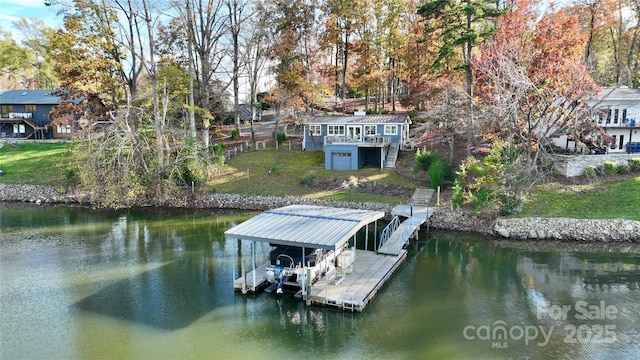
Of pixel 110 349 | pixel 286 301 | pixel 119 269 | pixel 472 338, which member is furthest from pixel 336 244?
pixel 119 269

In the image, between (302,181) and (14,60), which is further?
(14,60)

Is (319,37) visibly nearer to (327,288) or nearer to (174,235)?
(174,235)

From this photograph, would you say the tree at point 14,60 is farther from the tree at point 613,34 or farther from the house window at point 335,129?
the tree at point 613,34

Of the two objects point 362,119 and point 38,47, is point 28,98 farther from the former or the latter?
point 362,119

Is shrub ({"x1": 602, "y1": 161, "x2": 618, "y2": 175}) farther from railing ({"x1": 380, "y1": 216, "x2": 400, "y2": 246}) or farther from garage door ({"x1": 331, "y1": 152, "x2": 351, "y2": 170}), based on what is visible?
garage door ({"x1": 331, "y1": 152, "x2": 351, "y2": 170})

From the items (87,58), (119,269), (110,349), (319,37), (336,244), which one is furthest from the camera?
(319,37)

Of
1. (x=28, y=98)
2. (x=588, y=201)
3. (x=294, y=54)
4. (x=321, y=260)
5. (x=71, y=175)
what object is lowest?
(x=321, y=260)

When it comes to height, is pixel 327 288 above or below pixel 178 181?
below

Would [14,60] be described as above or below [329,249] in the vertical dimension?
above

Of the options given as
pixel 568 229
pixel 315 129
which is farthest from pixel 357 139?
pixel 568 229
